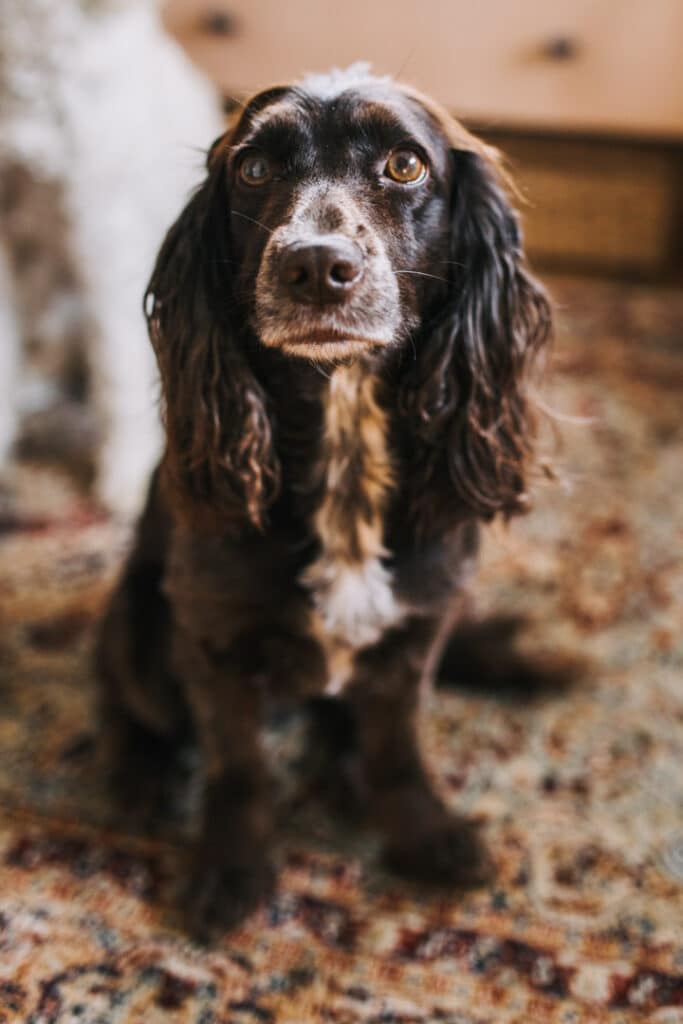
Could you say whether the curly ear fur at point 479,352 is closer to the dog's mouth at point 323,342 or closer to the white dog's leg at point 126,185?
the dog's mouth at point 323,342

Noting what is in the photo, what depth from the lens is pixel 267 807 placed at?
4.09ft

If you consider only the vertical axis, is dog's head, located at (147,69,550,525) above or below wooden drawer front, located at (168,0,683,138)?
below

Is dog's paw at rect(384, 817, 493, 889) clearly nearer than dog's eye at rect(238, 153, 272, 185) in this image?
No

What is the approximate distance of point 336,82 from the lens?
98 centimetres

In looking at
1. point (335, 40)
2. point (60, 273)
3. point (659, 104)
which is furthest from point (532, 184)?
point (60, 273)

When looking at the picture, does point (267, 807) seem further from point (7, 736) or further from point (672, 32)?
point (672, 32)

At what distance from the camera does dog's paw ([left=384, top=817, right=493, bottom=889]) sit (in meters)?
1.21

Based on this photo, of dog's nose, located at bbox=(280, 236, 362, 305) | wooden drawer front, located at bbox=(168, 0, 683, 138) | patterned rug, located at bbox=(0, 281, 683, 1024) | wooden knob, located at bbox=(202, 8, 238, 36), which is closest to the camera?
dog's nose, located at bbox=(280, 236, 362, 305)

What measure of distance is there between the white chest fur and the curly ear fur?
49 millimetres

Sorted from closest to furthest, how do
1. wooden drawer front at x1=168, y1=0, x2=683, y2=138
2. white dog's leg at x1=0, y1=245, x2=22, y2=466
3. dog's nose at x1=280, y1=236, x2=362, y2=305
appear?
dog's nose at x1=280, y1=236, x2=362, y2=305, white dog's leg at x1=0, y1=245, x2=22, y2=466, wooden drawer front at x1=168, y1=0, x2=683, y2=138

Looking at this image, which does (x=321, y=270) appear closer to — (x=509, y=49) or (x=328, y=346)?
(x=328, y=346)

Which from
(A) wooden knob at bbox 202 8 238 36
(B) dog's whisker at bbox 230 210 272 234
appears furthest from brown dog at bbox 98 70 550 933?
(A) wooden knob at bbox 202 8 238 36

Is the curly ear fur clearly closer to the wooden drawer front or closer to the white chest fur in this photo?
the white chest fur

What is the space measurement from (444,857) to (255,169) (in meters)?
0.85
